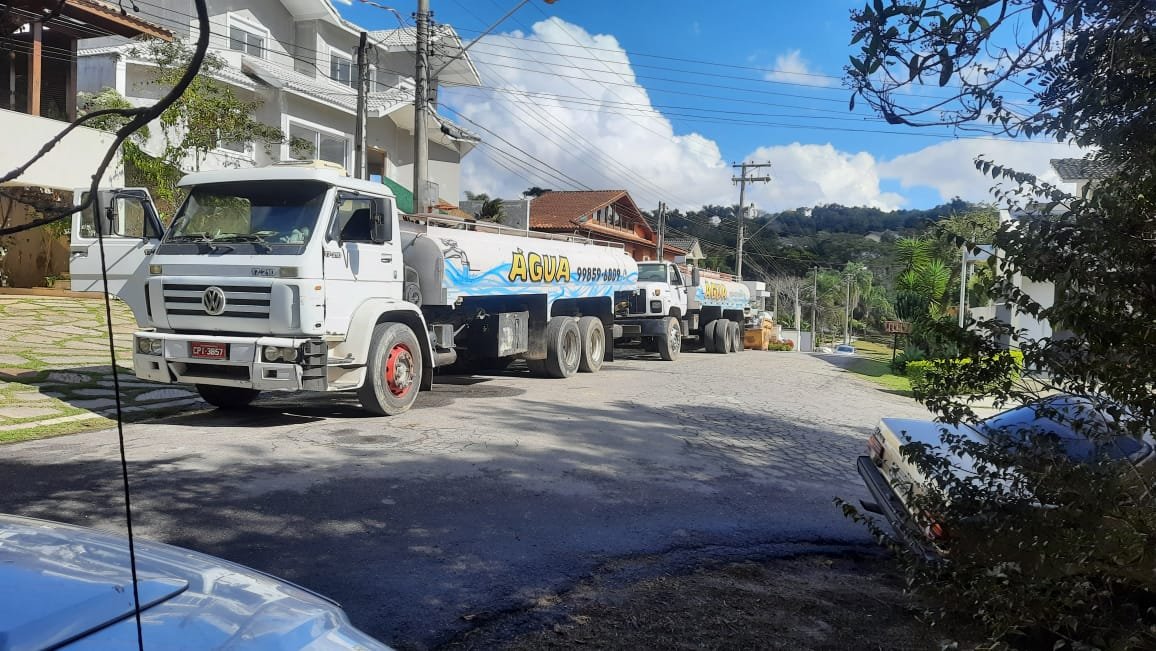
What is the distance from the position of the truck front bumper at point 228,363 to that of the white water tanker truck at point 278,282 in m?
0.01

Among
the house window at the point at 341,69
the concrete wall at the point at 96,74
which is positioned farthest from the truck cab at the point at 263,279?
the house window at the point at 341,69

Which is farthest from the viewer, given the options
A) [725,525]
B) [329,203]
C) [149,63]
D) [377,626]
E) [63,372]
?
[149,63]

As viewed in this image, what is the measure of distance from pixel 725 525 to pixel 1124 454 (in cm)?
325

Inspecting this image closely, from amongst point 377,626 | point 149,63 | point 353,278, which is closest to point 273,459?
point 353,278

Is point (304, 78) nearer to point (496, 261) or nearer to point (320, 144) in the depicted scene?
point (320, 144)

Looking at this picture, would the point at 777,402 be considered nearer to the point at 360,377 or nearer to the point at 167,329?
the point at 360,377

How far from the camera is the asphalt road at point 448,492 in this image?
454 centimetres

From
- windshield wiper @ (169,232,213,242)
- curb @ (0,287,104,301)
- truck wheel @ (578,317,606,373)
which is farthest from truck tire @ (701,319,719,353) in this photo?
windshield wiper @ (169,232,213,242)

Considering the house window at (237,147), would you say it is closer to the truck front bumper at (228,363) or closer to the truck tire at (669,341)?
the truck tire at (669,341)

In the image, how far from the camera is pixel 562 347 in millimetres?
14031

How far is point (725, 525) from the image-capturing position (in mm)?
5758

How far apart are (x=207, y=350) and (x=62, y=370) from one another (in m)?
4.30

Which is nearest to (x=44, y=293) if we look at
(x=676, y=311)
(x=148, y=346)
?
(x=148, y=346)

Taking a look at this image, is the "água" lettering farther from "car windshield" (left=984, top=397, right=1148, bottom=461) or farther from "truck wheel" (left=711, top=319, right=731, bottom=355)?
"truck wheel" (left=711, top=319, right=731, bottom=355)
